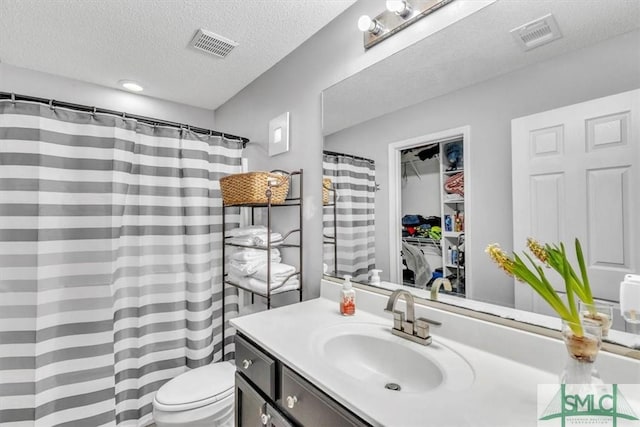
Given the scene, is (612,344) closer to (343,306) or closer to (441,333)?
(441,333)

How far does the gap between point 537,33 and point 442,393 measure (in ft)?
3.42

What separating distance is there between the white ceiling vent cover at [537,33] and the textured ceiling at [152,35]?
32.8 inches

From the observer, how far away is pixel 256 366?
1.06 meters

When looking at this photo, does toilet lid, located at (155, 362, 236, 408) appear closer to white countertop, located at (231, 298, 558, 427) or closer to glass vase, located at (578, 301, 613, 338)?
white countertop, located at (231, 298, 558, 427)

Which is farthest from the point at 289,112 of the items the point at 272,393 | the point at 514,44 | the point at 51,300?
the point at 51,300

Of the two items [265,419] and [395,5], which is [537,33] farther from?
[265,419]

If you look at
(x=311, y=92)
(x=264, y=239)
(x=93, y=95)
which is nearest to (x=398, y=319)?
(x=264, y=239)

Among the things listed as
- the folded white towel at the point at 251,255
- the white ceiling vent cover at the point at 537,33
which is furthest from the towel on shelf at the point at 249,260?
the white ceiling vent cover at the point at 537,33

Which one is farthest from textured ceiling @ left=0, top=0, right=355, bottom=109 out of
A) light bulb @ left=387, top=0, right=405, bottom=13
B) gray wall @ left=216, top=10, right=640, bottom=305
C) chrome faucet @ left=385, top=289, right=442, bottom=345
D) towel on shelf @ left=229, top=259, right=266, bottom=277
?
chrome faucet @ left=385, top=289, right=442, bottom=345

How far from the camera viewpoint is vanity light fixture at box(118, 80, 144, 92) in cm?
213

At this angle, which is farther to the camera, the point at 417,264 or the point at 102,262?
the point at 102,262

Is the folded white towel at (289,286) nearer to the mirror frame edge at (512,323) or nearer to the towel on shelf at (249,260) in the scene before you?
the towel on shelf at (249,260)

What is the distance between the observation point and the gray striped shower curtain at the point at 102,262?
1.46m

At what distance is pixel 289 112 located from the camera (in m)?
1.79
